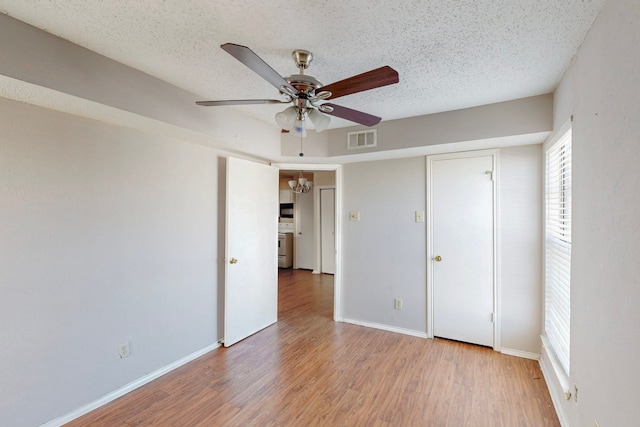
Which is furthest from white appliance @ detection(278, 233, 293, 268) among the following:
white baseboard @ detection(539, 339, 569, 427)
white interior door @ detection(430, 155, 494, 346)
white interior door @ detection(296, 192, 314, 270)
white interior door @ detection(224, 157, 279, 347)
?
white baseboard @ detection(539, 339, 569, 427)

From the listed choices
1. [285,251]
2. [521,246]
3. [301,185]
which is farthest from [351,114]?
[285,251]

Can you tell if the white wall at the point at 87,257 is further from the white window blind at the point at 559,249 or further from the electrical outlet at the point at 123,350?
the white window blind at the point at 559,249

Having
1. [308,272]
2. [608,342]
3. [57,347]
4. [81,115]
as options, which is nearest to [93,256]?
[57,347]

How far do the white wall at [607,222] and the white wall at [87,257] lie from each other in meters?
2.94

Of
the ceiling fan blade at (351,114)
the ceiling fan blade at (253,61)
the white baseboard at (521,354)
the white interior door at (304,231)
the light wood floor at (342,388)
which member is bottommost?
the light wood floor at (342,388)

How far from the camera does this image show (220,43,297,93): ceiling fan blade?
114 cm

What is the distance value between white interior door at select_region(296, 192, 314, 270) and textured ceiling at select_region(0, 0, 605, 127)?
5130 mm

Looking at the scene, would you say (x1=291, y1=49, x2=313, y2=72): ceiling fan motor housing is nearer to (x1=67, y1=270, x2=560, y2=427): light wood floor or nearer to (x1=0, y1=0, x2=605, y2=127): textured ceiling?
(x1=0, y1=0, x2=605, y2=127): textured ceiling

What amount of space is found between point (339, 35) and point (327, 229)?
204 inches

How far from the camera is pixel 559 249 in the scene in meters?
2.26

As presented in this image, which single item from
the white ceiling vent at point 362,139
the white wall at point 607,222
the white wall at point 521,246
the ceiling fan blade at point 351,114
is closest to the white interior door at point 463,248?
the white wall at point 521,246

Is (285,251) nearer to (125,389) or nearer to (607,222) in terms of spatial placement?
(125,389)

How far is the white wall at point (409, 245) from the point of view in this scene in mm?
2781

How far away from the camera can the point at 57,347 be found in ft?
6.26
